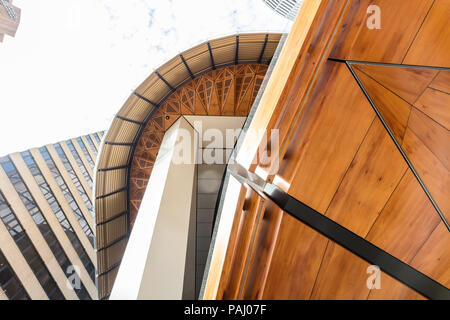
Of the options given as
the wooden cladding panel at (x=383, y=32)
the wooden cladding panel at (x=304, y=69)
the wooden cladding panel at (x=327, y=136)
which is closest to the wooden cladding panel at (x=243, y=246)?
the wooden cladding panel at (x=327, y=136)

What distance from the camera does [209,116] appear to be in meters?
11.1

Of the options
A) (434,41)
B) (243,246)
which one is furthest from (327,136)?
(434,41)

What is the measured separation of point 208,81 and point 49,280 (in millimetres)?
24971

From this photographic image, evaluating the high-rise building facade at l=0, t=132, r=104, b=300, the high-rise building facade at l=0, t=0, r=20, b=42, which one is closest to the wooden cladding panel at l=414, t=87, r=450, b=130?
the high-rise building facade at l=0, t=0, r=20, b=42

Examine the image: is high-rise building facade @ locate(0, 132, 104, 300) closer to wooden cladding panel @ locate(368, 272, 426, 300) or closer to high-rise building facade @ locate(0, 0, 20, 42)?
high-rise building facade @ locate(0, 0, 20, 42)

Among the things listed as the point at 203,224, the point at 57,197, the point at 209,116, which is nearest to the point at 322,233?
the point at 203,224

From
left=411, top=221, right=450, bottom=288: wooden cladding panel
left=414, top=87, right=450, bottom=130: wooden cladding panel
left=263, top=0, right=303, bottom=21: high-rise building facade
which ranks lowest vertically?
left=411, top=221, right=450, bottom=288: wooden cladding panel

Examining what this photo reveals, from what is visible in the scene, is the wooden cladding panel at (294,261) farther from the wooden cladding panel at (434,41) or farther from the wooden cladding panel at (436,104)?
the wooden cladding panel at (434,41)

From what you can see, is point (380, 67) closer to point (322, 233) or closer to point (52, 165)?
point (322, 233)

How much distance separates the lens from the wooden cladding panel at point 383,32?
2.16 meters

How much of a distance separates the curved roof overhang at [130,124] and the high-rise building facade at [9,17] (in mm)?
4647

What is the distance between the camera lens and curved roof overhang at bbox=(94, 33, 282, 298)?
29.0 ft

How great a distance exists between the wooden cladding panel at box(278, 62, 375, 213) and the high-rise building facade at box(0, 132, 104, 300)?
76.1 feet

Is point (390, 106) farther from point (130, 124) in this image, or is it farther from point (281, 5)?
point (281, 5)
